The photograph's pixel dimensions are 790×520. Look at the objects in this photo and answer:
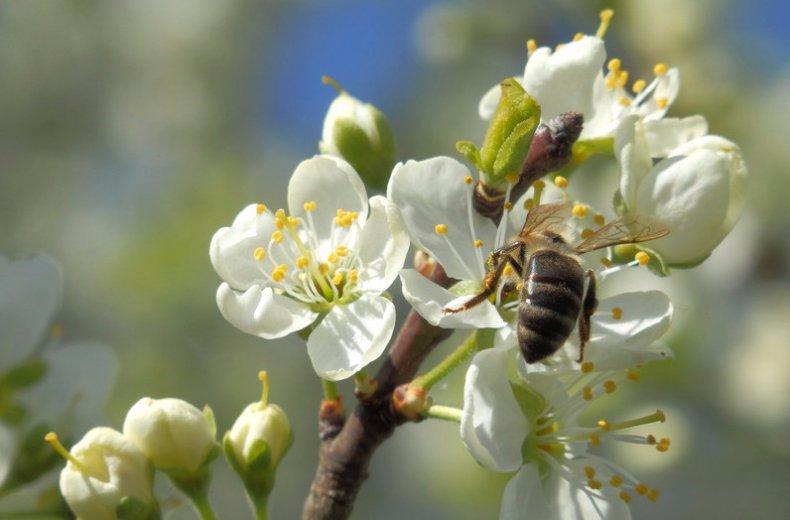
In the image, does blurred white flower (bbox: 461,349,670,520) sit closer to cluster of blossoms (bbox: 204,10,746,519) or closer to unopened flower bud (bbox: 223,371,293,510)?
cluster of blossoms (bbox: 204,10,746,519)

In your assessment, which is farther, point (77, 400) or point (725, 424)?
point (725, 424)

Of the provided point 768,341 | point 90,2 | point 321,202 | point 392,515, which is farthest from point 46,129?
point 321,202

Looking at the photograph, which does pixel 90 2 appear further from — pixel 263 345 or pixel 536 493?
pixel 536 493

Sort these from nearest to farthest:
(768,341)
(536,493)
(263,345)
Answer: (536,493) → (768,341) → (263,345)

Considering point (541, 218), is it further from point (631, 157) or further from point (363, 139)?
point (363, 139)

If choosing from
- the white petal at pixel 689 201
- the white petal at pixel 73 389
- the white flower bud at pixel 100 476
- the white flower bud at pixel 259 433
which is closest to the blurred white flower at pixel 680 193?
the white petal at pixel 689 201

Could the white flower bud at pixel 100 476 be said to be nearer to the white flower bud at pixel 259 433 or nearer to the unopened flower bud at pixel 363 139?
the white flower bud at pixel 259 433

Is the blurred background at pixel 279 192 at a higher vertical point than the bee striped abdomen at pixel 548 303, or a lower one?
lower
